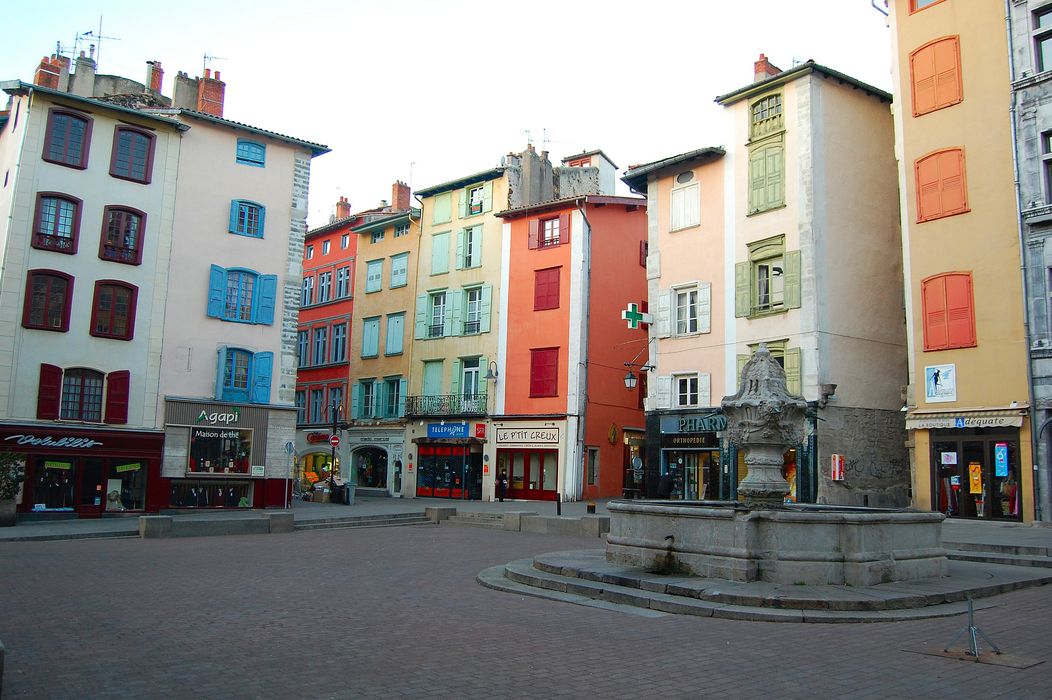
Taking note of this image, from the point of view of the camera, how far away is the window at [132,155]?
28453 millimetres

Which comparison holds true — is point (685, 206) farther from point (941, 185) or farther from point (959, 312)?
point (959, 312)

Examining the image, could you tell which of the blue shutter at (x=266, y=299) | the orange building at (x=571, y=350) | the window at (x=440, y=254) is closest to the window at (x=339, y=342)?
the window at (x=440, y=254)

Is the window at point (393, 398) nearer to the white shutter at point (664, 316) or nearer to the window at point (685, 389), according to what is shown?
the white shutter at point (664, 316)

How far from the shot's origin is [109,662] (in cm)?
714

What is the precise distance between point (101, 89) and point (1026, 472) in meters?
32.1

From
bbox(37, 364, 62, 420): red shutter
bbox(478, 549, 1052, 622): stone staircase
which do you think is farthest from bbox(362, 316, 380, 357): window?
bbox(478, 549, 1052, 622): stone staircase

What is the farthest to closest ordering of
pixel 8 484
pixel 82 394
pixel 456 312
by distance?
1. pixel 456 312
2. pixel 82 394
3. pixel 8 484

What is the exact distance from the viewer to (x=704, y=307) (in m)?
31.1

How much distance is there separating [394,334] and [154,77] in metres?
16.2

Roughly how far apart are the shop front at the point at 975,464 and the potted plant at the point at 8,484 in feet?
79.2

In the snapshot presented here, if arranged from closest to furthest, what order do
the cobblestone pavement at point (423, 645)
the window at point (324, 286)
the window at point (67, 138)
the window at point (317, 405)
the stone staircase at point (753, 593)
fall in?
1. the cobblestone pavement at point (423, 645)
2. the stone staircase at point (753, 593)
3. the window at point (67, 138)
4. the window at point (317, 405)
5. the window at point (324, 286)

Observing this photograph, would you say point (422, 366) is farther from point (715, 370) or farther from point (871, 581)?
point (871, 581)

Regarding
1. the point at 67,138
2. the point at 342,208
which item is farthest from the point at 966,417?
the point at 342,208

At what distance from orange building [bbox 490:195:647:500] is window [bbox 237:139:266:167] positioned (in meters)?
11.7
